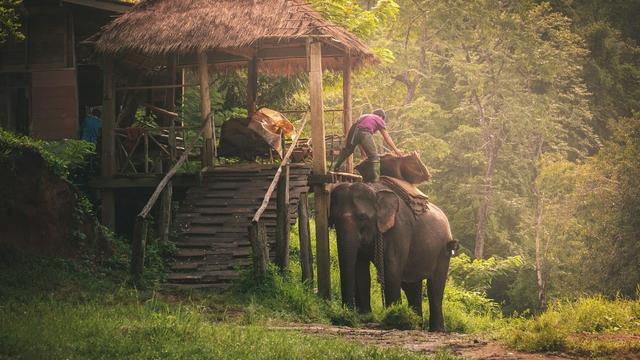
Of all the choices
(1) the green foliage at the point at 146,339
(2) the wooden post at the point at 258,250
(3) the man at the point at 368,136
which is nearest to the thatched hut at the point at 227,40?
(3) the man at the point at 368,136

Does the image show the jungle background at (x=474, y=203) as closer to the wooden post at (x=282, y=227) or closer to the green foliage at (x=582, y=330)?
the green foliage at (x=582, y=330)

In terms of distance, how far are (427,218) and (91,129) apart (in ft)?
27.5

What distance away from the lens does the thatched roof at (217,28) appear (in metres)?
18.5

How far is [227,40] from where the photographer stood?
18.6m

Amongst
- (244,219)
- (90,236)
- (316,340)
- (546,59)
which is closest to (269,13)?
(244,219)

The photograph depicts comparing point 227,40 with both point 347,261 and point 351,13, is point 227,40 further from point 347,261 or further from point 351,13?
point 351,13

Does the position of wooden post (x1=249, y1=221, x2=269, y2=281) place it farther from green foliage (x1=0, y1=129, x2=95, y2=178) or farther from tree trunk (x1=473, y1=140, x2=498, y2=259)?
tree trunk (x1=473, y1=140, x2=498, y2=259)

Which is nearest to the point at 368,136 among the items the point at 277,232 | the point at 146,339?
the point at 277,232

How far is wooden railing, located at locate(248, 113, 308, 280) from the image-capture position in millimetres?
15328

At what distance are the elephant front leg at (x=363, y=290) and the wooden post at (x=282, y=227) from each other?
1422mm

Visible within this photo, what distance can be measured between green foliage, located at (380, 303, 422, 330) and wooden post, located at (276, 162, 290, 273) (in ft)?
7.18

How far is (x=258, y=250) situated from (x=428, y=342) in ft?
13.6

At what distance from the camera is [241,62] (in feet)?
77.4

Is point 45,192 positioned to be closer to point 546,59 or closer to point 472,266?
point 472,266
